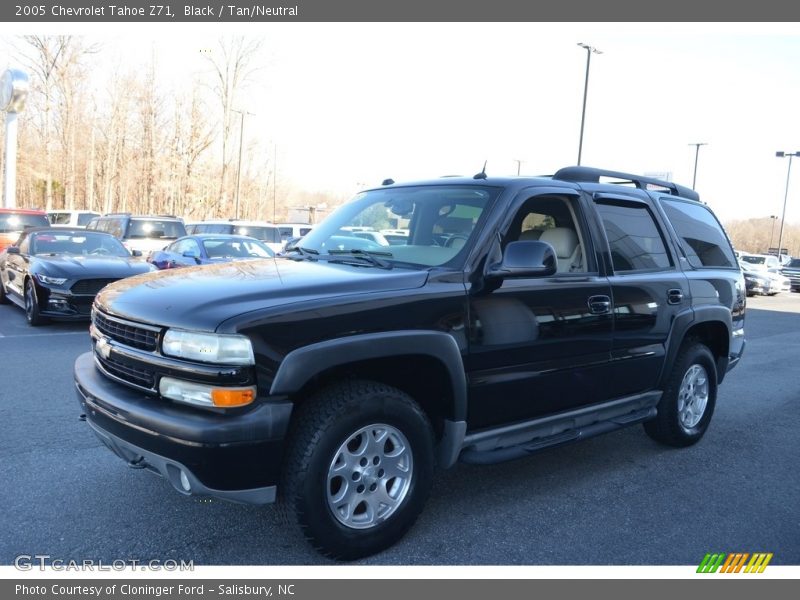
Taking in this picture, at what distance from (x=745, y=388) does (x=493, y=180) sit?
5474mm

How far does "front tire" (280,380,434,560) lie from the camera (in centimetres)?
296

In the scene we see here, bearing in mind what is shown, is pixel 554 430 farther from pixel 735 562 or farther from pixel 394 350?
pixel 394 350

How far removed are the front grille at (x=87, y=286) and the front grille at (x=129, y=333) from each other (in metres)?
6.71

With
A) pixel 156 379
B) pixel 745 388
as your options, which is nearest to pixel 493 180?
pixel 156 379

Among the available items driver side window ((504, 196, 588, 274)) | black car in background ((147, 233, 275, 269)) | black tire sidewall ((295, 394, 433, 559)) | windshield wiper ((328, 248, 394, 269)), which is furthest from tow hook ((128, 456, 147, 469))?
black car in background ((147, 233, 275, 269))

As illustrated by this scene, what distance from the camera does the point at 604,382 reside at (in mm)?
4305

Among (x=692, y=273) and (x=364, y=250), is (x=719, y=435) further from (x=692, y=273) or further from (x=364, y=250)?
(x=364, y=250)

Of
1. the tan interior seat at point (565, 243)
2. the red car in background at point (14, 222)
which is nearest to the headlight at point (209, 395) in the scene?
the tan interior seat at point (565, 243)

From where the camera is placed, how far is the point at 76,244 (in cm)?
1102

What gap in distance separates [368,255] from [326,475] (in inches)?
55.7

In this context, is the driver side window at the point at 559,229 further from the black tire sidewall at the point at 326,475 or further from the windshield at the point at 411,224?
the black tire sidewall at the point at 326,475

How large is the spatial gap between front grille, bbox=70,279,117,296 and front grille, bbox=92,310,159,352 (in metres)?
6.71

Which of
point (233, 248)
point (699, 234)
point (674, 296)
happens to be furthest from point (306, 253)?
point (233, 248)

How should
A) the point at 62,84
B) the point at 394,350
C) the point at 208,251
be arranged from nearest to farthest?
the point at 394,350
the point at 208,251
the point at 62,84
